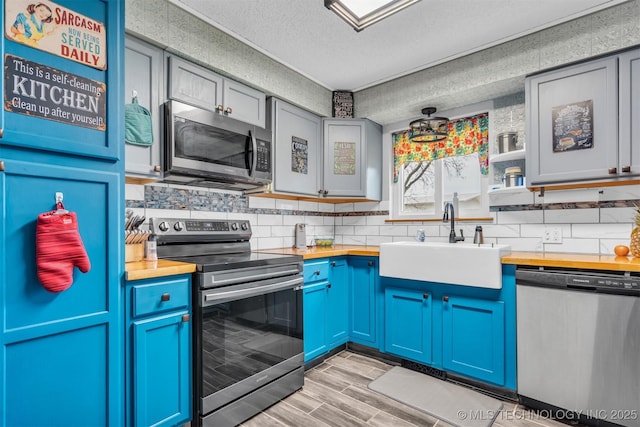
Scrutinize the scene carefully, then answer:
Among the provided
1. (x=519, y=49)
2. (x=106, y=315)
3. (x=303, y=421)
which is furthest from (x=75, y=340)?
(x=519, y=49)

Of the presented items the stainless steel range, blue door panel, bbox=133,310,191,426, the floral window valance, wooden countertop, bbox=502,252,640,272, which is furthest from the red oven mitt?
the floral window valance

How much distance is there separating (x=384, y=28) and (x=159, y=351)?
8.03 ft

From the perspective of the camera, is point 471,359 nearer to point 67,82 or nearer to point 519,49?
point 519,49

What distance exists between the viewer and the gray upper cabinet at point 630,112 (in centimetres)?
199

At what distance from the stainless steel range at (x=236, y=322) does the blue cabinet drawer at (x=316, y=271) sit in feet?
0.55

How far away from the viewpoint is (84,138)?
55.9 inches

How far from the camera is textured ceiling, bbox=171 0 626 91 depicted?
6.87ft

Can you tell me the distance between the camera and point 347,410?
203 cm

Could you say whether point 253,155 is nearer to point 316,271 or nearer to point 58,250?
point 316,271

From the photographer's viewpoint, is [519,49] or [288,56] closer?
[519,49]

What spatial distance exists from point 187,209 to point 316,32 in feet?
5.21

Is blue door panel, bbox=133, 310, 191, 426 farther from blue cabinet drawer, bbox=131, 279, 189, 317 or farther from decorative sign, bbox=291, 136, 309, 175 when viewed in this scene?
decorative sign, bbox=291, 136, 309, 175

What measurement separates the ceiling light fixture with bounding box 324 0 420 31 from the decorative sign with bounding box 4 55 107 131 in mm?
1207

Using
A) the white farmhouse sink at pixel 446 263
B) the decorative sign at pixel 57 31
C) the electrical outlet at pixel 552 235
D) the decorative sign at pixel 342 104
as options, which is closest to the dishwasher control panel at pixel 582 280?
the white farmhouse sink at pixel 446 263
